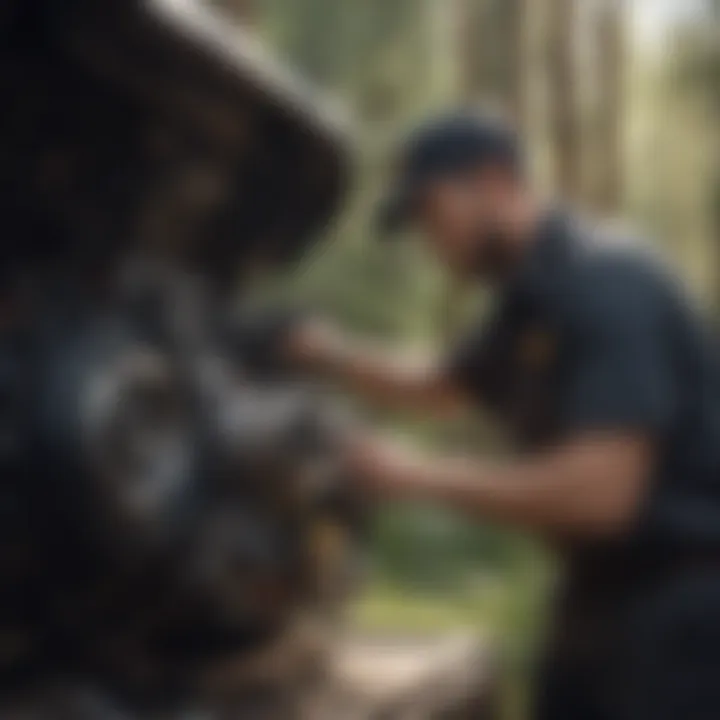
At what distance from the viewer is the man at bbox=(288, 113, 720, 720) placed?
2.58 ft

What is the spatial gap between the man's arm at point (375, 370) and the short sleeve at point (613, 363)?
0.21 feet

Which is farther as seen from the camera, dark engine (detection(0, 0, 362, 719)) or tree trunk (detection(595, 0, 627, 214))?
tree trunk (detection(595, 0, 627, 214))

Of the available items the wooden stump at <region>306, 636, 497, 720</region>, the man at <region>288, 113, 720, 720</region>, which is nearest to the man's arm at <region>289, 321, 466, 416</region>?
the man at <region>288, 113, 720, 720</region>

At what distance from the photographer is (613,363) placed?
30.9 inches

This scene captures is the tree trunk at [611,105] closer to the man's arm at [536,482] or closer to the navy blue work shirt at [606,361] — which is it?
the navy blue work shirt at [606,361]

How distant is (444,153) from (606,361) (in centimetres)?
14

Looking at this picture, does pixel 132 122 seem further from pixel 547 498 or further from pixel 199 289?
pixel 547 498

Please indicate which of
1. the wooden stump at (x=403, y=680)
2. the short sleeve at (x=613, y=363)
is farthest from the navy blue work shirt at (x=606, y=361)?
the wooden stump at (x=403, y=680)

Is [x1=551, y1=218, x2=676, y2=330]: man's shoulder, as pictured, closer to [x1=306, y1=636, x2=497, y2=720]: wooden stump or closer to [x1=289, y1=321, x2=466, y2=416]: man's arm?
[x1=289, y1=321, x2=466, y2=416]: man's arm

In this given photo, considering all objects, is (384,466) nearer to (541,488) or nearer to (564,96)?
(541,488)

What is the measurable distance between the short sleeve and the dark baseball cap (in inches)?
3.4

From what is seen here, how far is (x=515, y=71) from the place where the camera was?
0.83m

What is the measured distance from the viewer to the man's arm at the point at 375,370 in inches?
31.1

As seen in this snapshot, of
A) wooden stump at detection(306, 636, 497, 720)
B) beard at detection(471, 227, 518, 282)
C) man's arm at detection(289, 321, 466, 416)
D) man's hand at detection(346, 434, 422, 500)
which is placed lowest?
wooden stump at detection(306, 636, 497, 720)
